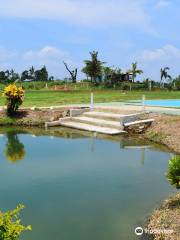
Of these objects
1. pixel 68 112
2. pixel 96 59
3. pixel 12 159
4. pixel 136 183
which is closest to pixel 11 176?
pixel 12 159

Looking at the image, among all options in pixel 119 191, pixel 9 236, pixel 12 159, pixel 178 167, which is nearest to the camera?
pixel 9 236

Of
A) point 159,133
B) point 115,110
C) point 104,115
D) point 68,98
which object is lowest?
point 159,133

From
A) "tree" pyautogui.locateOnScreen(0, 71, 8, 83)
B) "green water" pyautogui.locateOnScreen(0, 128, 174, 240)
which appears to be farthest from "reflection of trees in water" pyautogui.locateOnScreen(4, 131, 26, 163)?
"tree" pyautogui.locateOnScreen(0, 71, 8, 83)

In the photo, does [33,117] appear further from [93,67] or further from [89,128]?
[93,67]

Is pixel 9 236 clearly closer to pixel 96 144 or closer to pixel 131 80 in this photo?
pixel 96 144

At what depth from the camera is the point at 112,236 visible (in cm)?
650

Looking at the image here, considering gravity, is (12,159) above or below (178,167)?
below

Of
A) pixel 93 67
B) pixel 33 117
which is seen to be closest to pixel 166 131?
pixel 33 117

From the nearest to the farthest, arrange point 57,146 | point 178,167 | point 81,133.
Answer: point 178,167, point 57,146, point 81,133

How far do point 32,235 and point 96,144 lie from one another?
8.35 m

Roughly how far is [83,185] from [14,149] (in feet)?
18.0

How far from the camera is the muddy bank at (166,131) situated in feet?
45.8

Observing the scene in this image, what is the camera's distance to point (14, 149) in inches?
564

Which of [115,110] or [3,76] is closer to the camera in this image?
[115,110]
